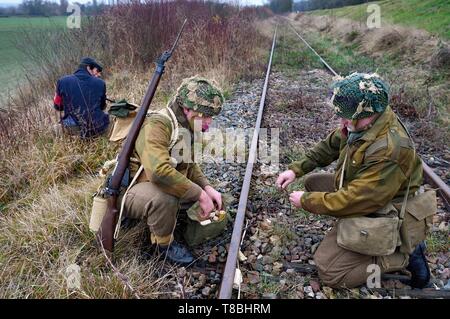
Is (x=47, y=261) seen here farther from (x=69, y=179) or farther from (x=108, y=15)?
(x=108, y=15)

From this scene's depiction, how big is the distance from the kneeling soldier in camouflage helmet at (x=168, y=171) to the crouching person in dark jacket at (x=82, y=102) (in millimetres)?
2433

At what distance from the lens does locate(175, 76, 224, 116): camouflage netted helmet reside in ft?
9.66

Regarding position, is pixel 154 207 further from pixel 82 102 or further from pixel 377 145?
pixel 82 102

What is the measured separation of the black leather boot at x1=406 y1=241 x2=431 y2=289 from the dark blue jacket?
4.14 meters

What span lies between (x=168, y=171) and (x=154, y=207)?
34cm

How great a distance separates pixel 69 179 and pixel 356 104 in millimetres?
3434

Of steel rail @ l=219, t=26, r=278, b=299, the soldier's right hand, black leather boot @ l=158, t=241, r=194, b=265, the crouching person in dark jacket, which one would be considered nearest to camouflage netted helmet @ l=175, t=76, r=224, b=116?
the soldier's right hand

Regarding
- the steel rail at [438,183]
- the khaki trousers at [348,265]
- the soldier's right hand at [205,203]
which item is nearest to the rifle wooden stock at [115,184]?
the soldier's right hand at [205,203]

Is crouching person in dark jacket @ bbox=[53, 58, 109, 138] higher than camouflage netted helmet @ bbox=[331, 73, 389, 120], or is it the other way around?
camouflage netted helmet @ bbox=[331, 73, 389, 120]

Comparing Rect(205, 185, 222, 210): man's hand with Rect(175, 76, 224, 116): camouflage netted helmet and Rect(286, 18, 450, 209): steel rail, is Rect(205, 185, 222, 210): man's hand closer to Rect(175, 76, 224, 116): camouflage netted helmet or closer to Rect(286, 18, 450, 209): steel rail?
Rect(175, 76, 224, 116): camouflage netted helmet
